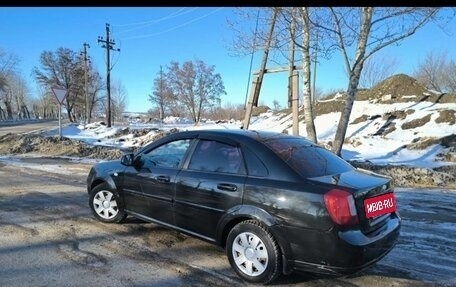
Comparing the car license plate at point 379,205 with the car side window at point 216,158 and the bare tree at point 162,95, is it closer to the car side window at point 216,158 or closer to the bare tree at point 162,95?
the car side window at point 216,158

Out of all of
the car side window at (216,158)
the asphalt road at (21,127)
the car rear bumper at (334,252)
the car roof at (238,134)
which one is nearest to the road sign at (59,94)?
the asphalt road at (21,127)

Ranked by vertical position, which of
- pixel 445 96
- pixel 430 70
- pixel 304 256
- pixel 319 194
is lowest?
pixel 304 256

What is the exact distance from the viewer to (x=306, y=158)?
14.1ft

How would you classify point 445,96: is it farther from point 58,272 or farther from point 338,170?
point 58,272

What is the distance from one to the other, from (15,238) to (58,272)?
148 centimetres

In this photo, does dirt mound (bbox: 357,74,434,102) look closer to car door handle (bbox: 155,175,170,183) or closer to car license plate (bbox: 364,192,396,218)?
car license plate (bbox: 364,192,396,218)

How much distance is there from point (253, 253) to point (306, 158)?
1140 millimetres

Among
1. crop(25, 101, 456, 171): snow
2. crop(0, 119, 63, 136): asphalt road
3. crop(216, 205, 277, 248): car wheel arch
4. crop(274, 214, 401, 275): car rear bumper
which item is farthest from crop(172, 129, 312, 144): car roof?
crop(0, 119, 63, 136): asphalt road

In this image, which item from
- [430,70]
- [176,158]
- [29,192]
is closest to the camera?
[176,158]

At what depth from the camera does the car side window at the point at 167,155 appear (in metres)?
4.94

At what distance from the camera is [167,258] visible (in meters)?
4.53

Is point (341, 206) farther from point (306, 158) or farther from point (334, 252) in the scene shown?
point (306, 158)

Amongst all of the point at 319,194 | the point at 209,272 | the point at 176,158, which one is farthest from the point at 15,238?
the point at 319,194

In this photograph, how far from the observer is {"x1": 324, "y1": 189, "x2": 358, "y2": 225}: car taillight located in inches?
141
